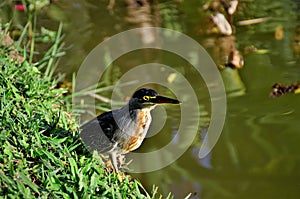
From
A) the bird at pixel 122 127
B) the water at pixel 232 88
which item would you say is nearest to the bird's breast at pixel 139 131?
the bird at pixel 122 127

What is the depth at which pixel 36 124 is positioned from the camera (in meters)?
4.05

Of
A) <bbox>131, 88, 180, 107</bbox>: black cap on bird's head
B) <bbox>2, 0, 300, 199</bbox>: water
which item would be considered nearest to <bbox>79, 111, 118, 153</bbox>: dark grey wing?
<bbox>131, 88, 180, 107</bbox>: black cap on bird's head

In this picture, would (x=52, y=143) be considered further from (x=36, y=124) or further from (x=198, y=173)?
(x=198, y=173)

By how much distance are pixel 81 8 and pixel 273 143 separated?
3.97m

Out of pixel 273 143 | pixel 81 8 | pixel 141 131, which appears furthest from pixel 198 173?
pixel 81 8

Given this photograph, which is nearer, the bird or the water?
the bird

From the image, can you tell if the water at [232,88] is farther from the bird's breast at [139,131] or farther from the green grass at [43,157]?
the green grass at [43,157]

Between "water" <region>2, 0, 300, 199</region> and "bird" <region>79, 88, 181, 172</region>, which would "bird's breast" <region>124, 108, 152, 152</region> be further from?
"water" <region>2, 0, 300, 199</region>

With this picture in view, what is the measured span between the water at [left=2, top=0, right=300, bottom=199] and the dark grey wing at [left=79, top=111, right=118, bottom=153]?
38.8 inches

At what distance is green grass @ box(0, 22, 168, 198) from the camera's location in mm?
3416

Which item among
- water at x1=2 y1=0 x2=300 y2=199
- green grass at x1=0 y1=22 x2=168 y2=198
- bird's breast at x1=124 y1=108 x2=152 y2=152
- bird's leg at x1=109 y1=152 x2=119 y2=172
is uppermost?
green grass at x1=0 y1=22 x2=168 y2=198

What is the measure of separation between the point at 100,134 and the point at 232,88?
2.49 metres

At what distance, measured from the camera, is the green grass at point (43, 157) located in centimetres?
342

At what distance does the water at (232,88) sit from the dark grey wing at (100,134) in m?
0.99
